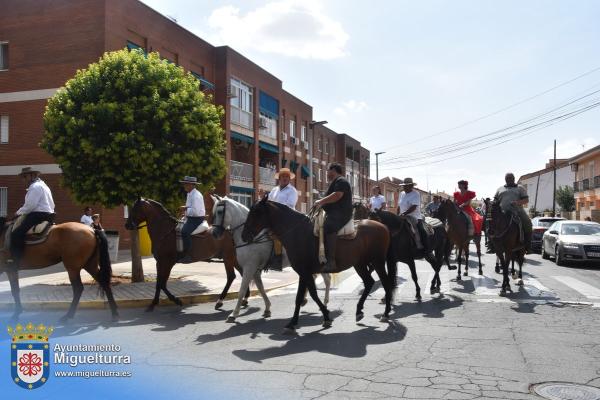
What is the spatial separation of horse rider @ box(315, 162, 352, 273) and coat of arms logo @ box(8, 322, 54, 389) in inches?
159

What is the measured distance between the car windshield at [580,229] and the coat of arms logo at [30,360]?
17709mm

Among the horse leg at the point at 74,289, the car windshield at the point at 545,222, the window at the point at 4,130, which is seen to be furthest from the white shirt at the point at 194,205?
the car windshield at the point at 545,222

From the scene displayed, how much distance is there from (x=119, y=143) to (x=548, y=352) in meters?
9.59

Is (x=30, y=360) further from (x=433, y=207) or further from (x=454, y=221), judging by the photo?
(x=433, y=207)

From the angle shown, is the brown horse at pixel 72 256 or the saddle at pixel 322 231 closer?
the saddle at pixel 322 231

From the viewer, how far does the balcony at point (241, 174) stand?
30.3 metres

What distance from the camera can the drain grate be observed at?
14.9 ft

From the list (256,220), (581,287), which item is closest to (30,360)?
(256,220)

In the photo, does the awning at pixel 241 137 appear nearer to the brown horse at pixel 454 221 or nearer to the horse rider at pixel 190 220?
the brown horse at pixel 454 221

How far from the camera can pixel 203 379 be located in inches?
198

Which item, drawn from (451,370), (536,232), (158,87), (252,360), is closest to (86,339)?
(252,360)

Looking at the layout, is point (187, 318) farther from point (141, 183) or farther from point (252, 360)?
point (141, 183)

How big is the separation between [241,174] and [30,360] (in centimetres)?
2705

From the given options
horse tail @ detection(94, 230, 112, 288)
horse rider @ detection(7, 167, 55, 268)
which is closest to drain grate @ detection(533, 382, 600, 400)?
horse tail @ detection(94, 230, 112, 288)
